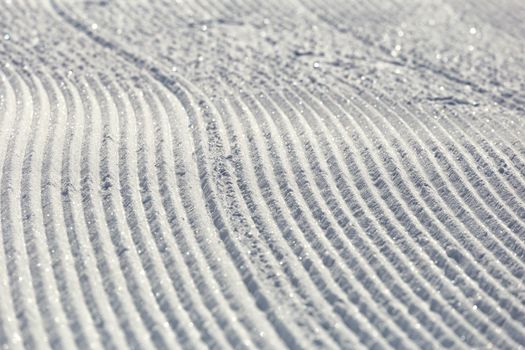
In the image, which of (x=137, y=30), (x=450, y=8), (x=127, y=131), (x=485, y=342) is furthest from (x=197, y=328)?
(x=450, y=8)

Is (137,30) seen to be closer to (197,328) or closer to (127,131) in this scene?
(127,131)

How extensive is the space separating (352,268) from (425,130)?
198 cm

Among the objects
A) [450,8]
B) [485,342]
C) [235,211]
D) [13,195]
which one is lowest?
[13,195]

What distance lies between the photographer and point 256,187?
544 cm

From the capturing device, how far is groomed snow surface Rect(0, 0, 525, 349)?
4.27 meters

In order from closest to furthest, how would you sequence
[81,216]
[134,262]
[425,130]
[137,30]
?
1. [134,262]
2. [81,216]
3. [425,130]
4. [137,30]

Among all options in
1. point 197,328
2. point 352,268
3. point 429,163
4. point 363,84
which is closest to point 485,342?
point 352,268

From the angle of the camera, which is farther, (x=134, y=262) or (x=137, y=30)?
(x=137, y=30)

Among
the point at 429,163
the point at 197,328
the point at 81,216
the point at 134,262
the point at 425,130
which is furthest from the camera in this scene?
the point at 425,130

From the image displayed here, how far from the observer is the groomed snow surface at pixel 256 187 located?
427cm

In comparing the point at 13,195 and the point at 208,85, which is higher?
the point at 208,85

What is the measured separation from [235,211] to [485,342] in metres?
1.76

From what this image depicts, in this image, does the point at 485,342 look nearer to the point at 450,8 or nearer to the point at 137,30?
the point at 137,30

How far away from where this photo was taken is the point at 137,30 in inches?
326
